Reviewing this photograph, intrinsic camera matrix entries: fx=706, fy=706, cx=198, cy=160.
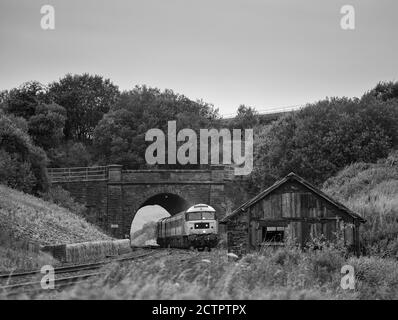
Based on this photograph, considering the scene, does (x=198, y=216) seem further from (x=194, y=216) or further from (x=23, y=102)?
(x=23, y=102)

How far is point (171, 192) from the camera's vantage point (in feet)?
198

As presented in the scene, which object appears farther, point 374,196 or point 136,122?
point 136,122

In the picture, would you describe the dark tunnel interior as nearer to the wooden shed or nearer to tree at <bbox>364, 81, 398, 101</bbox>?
tree at <bbox>364, 81, 398, 101</bbox>

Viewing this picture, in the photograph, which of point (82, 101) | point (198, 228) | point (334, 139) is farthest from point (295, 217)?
point (82, 101)

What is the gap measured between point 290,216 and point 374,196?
34.7 feet

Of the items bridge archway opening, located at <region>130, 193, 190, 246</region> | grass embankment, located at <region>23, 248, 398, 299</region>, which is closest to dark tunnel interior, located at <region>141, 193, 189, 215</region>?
bridge archway opening, located at <region>130, 193, 190, 246</region>

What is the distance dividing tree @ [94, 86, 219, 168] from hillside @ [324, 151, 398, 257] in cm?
2610

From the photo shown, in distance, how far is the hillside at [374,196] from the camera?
3275 centimetres

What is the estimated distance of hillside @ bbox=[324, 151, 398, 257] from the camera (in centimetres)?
3275

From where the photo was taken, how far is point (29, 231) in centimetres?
3173

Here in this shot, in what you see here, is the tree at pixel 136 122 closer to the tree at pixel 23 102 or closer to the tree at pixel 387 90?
the tree at pixel 23 102

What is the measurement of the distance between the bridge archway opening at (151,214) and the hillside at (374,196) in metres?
16.2

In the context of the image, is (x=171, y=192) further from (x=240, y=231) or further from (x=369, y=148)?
(x=240, y=231)
